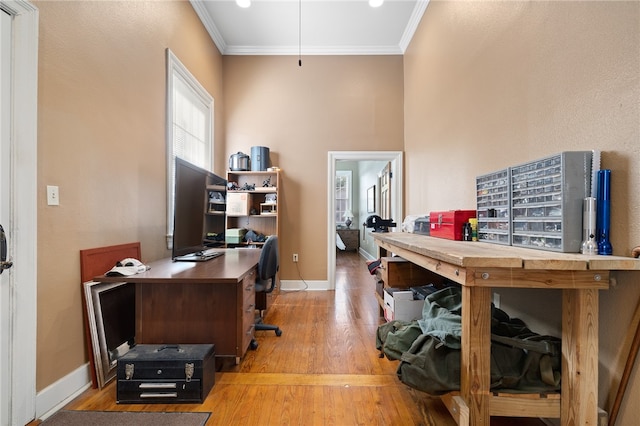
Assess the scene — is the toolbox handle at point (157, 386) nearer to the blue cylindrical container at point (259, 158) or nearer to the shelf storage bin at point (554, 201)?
the shelf storage bin at point (554, 201)

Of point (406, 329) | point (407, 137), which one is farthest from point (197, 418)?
point (407, 137)

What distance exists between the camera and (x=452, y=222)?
1.77 meters

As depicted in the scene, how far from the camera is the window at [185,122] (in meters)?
2.55

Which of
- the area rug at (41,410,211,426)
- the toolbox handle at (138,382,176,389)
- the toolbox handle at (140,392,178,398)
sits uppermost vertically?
the toolbox handle at (138,382,176,389)

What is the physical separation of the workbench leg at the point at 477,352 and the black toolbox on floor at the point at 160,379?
1.35 metres

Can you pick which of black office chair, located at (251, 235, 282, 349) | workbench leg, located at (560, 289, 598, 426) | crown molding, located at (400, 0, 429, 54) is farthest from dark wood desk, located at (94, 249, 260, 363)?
crown molding, located at (400, 0, 429, 54)

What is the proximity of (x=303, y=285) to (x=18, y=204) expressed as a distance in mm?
3084

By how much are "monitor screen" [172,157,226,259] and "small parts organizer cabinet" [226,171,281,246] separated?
95 centimetres

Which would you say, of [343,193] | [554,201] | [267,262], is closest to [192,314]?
[267,262]

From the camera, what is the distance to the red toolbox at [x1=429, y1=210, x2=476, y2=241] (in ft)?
5.72

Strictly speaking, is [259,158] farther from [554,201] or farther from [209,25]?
[554,201]

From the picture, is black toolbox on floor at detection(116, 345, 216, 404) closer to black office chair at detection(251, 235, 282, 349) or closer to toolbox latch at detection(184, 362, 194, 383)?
toolbox latch at detection(184, 362, 194, 383)

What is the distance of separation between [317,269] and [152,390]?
2605 millimetres

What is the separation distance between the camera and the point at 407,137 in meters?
3.78
